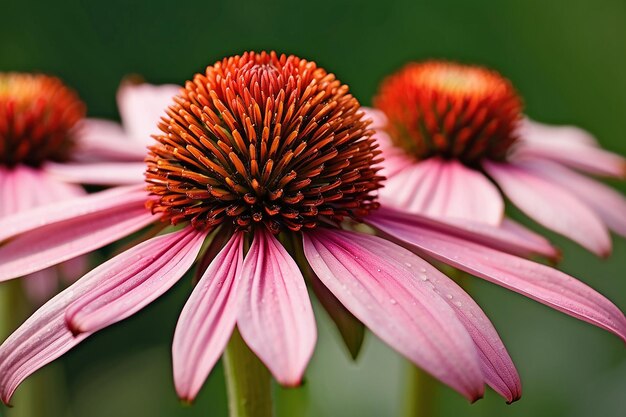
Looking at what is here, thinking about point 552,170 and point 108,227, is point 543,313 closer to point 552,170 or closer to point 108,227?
point 552,170

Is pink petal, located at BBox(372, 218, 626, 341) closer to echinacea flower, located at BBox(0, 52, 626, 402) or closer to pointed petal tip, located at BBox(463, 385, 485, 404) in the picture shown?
echinacea flower, located at BBox(0, 52, 626, 402)

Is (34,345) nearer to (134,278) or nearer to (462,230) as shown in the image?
(134,278)

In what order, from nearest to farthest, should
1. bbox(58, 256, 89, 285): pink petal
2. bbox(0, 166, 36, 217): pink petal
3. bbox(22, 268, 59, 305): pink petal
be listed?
bbox(0, 166, 36, 217): pink petal
bbox(58, 256, 89, 285): pink petal
bbox(22, 268, 59, 305): pink petal

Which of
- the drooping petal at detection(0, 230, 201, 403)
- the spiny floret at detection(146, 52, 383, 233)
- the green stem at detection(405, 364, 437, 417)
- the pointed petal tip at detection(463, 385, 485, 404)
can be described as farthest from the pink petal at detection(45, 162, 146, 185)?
the pointed petal tip at detection(463, 385, 485, 404)

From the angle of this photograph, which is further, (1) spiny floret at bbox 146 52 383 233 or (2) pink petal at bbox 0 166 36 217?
(2) pink petal at bbox 0 166 36 217

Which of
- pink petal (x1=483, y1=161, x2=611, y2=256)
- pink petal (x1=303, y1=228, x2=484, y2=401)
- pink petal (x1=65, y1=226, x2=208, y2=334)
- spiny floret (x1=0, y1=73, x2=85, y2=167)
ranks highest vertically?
spiny floret (x1=0, y1=73, x2=85, y2=167)

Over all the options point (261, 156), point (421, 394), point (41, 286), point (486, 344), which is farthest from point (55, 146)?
point (486, 344)
